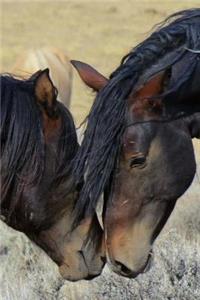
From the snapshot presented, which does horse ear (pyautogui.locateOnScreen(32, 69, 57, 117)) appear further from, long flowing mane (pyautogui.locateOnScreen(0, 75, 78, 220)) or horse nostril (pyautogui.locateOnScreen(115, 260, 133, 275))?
horse nostril (pyautogui.locateOnScreen(115, 260, 133, 275))

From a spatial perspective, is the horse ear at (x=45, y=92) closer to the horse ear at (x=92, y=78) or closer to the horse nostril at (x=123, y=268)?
the horse ear at (x=92, y=78)

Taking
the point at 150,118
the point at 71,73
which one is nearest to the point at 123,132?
the point at 150,118

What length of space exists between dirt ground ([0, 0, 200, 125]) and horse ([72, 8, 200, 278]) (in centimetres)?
567

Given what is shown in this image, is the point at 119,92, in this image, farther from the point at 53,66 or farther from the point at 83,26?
the point at 83,26

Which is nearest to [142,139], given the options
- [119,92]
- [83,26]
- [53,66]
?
[119,92]

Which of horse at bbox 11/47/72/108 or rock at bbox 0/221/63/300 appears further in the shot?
horse at bbox 11/47/72/108

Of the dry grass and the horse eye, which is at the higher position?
the horse eye

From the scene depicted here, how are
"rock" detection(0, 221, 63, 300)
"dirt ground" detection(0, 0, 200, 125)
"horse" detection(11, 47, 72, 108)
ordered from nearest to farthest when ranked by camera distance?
"rock" detection(0, 221, 63, 300) < "horse" detection(11, 47, 72, 108) < "dirt ground" detection(0, 0, 200, 125)

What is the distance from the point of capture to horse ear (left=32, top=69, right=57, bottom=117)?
3.49 metres

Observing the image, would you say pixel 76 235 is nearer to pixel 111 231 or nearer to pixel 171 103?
pixel 111 231

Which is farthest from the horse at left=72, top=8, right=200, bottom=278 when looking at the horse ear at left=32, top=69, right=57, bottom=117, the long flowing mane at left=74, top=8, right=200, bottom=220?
the horse ear at left=32, top=69, right=57, bottom=117

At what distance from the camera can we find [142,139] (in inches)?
129

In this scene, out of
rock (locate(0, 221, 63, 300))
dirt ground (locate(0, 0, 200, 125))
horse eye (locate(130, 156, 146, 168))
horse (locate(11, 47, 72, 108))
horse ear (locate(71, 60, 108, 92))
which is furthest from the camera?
dirt ground (locate(0, 0, 200, 125))

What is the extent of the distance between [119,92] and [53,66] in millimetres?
3904
